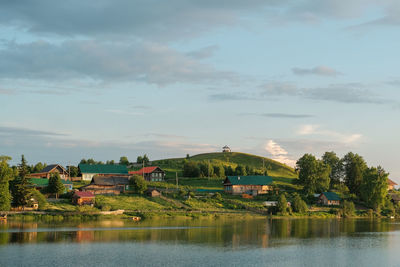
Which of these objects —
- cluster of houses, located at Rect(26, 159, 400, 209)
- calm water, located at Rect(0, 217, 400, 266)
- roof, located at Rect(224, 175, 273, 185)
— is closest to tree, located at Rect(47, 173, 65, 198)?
cluster of houses, located at Rect(26, 159, 400, 209)

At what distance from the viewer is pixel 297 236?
231 feet

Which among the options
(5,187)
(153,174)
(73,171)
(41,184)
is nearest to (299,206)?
(153,174)

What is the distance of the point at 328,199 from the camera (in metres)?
124

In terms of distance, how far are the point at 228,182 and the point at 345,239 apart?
218 ft

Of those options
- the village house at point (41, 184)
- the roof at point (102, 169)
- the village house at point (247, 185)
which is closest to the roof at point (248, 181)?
the village house at point (247, 185)

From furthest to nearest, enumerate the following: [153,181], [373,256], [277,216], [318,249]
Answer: [153,181] < [277,216] < [318,249] < [373,256]

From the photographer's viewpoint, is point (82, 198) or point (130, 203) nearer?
point (82, 198)

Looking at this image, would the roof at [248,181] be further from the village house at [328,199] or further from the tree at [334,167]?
the tree at [334,167]

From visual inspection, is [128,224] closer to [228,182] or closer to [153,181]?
[228,182]

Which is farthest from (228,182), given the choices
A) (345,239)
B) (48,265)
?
(48,265)

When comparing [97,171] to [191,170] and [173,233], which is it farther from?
[173,233]

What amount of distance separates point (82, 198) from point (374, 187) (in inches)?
2755

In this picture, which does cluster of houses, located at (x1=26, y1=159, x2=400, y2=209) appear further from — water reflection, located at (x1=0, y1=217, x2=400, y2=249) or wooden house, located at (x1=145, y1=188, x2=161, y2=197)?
water reflection, located at (x1=0, y1=217, x2=400, y2=249)

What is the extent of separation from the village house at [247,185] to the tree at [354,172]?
26379 millimetres
